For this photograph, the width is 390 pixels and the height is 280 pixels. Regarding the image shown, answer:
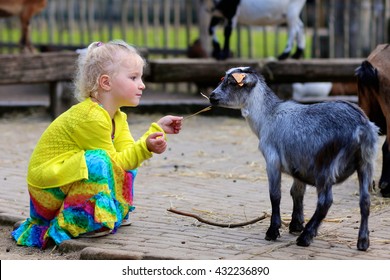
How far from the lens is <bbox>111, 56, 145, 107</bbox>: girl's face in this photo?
17.6 feet

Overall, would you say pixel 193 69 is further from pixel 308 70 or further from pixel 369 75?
pixel 369 75

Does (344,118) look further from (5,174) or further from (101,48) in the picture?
(5,174)

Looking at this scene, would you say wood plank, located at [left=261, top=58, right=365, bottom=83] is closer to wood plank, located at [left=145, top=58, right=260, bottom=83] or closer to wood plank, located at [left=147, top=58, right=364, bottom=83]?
wood plank, located at [left=147, top=58, right=364, bottom=83]

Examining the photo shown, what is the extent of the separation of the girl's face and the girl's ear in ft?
0.08

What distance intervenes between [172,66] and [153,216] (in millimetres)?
5087

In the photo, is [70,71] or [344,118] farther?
[70,71]

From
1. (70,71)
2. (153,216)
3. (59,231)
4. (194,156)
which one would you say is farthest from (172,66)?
(59,231)

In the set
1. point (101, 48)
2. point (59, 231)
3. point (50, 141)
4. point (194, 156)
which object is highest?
point (101, 48)

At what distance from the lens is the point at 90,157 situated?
17.1ft

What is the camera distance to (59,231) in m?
5.34

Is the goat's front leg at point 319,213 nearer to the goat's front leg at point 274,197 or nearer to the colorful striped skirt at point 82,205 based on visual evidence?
the goat's front leg at point 274,197

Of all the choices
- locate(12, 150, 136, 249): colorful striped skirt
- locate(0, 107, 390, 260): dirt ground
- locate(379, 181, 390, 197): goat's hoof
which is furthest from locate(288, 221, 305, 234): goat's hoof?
locate(379, 181, 390, 197): goat's hoof
